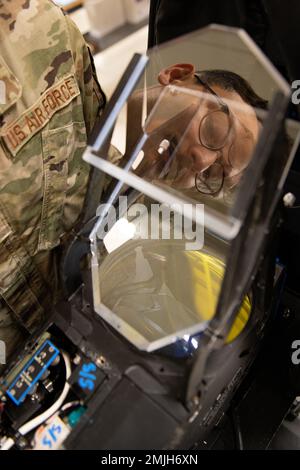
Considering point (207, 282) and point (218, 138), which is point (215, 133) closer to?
point (218, 138)

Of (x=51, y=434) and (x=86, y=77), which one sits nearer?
(x=51, y=434)

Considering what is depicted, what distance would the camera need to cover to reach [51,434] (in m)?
0.63

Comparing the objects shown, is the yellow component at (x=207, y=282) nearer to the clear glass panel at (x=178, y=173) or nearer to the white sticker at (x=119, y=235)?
the clear glass panel at (x=178, y=173)

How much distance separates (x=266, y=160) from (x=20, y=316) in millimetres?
663

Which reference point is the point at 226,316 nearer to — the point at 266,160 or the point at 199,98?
the point at 266,160

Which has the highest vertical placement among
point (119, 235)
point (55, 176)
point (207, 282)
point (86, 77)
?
point (86, 77)

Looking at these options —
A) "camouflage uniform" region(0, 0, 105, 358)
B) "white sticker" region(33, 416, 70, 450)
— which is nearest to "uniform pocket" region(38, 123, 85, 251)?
"camouflage uniform" region(0, 0, 105, 358)

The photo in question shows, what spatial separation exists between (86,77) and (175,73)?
197mm

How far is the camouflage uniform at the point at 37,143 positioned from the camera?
810mm

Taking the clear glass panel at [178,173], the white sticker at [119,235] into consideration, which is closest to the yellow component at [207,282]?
the clear glass panel at [178,173]

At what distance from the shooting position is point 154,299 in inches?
32.1

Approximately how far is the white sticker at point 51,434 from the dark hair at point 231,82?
0.64 meters

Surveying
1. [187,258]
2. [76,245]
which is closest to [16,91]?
[76,245]

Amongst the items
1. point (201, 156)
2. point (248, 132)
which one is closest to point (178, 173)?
point (201, 156)
